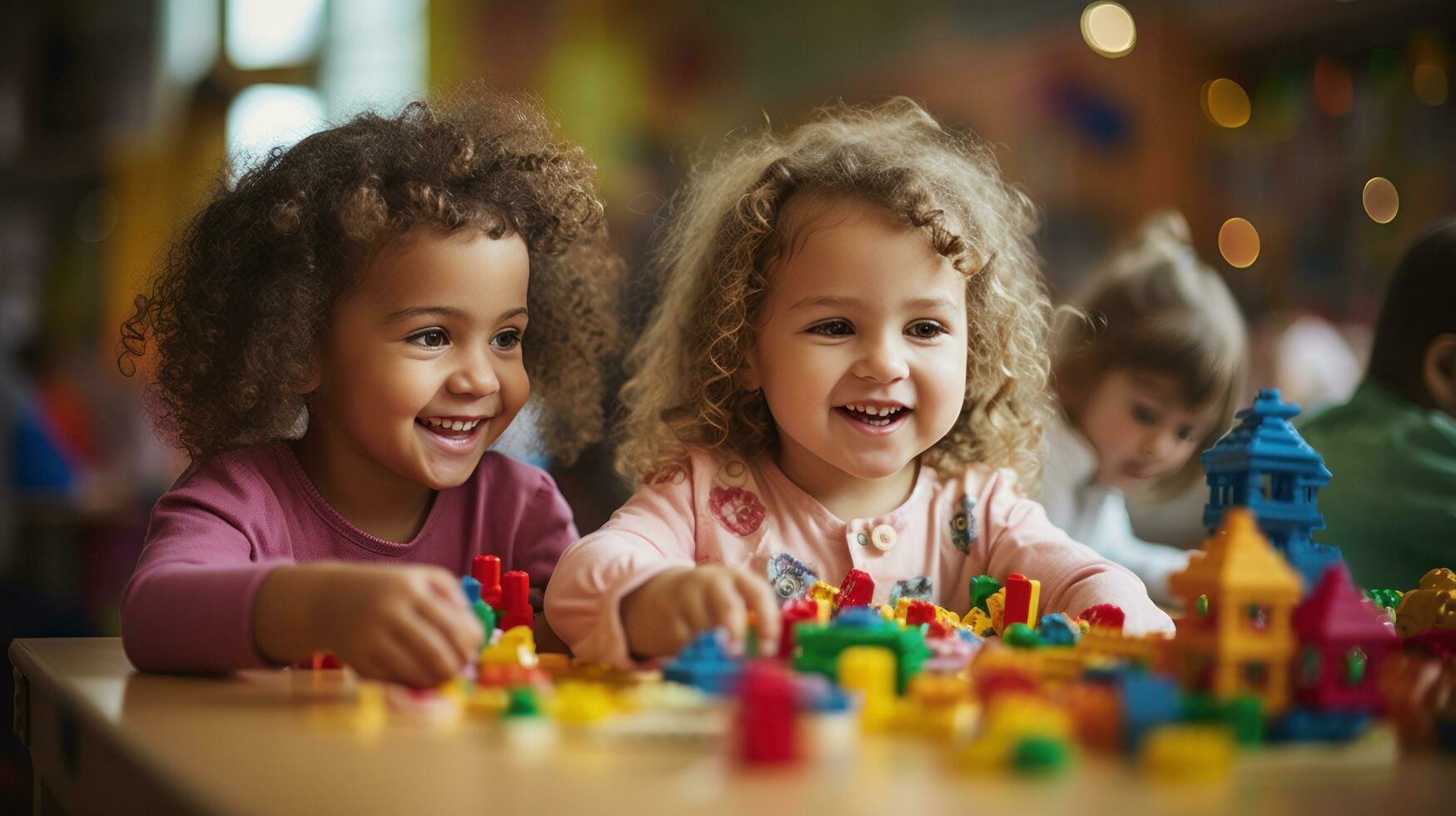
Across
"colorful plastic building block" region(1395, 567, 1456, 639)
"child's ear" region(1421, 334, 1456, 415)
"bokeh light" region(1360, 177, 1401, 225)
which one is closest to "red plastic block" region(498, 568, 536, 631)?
"colorful plastic building block" region(1395, 567, 1456, 639)

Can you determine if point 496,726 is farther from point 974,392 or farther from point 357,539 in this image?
point 974,392

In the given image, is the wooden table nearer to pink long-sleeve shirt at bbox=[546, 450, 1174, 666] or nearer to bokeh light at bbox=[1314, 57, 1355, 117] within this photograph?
pink long-sleeve shirt at bbox=[546, 450, 1174, 666]

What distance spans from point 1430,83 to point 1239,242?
723 mm

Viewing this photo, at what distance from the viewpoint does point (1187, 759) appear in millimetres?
569

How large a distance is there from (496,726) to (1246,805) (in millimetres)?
360

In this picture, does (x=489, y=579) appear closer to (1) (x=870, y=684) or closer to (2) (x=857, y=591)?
(2) (x=857, y=591)

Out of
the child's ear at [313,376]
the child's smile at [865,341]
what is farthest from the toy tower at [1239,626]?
the child's ear at [313,376]

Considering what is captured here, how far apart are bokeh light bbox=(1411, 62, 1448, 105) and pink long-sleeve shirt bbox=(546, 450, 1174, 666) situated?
3.08m

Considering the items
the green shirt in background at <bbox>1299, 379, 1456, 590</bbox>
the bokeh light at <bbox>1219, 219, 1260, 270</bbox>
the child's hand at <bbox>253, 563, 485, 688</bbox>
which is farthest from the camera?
the bokeh light at <bbox>1219, 219, 1260, 270</bbox>

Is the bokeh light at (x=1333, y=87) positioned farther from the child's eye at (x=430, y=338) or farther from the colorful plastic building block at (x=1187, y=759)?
the colorful plastic building block at (x=1187, y=759)

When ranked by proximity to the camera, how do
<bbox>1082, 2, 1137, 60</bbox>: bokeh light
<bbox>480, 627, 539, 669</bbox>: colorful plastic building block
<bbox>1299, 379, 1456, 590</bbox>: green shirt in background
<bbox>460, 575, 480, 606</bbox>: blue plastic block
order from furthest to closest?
<bbox>1082, 2, 1137, 60</bbox>: bokeh light < <bbox>1299, 379, 1456, 590</bbox>: green shirt in background < <bbox>460, 575, 480, 606</bbox>: blue plastic block < <bbox>480, 627, 539, 669</bbox>: colorful plastic building block

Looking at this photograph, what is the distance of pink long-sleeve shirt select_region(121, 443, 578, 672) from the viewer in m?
0.88

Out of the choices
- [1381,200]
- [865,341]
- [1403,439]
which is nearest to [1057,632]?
[865,341]

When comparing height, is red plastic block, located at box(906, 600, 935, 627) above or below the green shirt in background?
below
